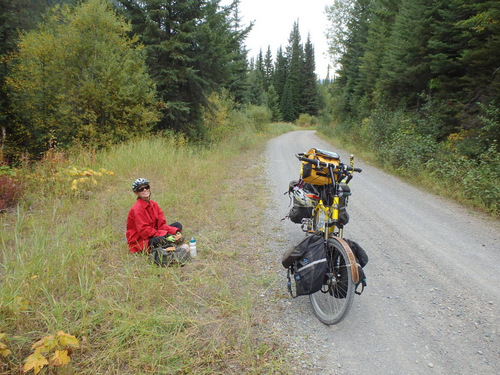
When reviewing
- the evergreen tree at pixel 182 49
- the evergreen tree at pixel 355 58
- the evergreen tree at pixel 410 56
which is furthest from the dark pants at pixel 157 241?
the evergreen tree at pixel 355 58

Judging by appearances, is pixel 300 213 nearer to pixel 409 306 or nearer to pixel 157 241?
pixel 409 306

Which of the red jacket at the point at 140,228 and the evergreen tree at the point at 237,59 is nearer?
the red jacket at the point at 140,228

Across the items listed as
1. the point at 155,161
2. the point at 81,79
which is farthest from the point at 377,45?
the point at 81,79

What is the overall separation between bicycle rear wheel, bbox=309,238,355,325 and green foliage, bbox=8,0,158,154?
31.8ft

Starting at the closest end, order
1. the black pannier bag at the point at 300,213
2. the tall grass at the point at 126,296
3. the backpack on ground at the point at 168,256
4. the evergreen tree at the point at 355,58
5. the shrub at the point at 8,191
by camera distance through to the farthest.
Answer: the tall grass at the point at 126,296, the backpack on ground at the point at 168,256, the black pannier bag at the point at 300,213, the shrub at the point at 8,191, the evergreen tree at the point at 355,58

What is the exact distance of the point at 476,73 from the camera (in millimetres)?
9695

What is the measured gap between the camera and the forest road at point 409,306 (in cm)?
239

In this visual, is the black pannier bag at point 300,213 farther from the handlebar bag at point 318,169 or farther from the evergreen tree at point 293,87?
the evergreen tree at point 293,87

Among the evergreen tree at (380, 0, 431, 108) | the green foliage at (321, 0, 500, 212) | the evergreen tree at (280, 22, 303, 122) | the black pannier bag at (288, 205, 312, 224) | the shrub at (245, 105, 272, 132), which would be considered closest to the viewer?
the black pannier bag at (288, 205, 312, 224)

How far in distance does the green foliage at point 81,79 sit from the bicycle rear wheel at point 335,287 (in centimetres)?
970

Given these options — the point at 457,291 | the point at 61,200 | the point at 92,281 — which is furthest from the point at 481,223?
the point at 61,200

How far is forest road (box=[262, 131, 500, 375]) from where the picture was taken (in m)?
2.39

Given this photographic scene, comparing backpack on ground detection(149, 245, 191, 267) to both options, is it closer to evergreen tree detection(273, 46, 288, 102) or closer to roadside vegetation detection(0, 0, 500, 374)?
roadside vegetation detection(0, 0, 500, 374)

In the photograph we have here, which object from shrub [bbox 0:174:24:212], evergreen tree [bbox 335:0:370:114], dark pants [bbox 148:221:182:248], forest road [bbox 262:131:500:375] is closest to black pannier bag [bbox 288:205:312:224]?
forest road [bbox 262:131:500:375]
